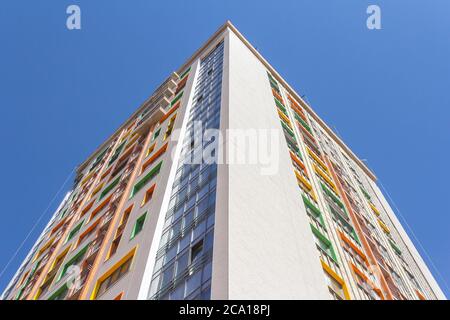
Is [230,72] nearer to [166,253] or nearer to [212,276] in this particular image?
[166,253]

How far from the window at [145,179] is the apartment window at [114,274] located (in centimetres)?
618

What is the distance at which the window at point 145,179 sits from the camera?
2545 centimetres

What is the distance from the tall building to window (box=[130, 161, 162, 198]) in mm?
70

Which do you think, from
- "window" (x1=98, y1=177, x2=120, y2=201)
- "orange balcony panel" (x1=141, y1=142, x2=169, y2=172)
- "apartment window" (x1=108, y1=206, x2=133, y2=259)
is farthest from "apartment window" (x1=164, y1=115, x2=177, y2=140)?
"apartment window" (x1=108, y1=206, x2=133, y2=259)

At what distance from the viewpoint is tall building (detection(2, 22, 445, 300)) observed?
1595cm

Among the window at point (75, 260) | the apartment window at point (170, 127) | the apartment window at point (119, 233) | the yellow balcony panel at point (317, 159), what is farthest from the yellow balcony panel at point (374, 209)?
the window at point (75, 260)

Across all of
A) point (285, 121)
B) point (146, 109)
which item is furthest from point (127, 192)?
point (146, 109)

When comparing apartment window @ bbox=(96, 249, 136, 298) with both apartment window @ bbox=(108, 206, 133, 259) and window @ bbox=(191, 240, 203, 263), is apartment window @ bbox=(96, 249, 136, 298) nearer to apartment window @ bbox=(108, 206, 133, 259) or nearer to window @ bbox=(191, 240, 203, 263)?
apartment window @ bbox=(108, 206, 133, 259)

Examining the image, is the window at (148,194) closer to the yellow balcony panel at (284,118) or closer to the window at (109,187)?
the window at (109,187)

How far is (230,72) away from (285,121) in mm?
4726

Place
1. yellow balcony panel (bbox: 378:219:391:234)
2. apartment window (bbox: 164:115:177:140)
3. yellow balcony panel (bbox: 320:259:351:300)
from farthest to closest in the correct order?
1. yellow balcony panel (bbox: 378:219:391:234)
2. apartment window (bbox: 164:115:177:140)
3. yellow balcony panel (bbox: 320:259:351:300)

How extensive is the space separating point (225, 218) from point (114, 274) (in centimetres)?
573

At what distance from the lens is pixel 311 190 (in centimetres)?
2542

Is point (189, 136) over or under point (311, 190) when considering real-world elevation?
over
